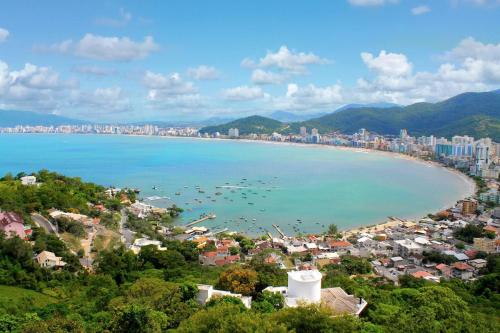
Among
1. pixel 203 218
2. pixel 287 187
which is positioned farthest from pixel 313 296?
pixel 287 187

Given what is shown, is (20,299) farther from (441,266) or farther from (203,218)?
(203,218)

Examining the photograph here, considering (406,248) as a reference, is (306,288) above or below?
above

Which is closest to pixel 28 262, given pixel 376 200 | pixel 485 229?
pixel 485 229

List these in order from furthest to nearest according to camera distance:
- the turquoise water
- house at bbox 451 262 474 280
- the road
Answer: the turquoise water, the road, house at bbox 451 262 474 280

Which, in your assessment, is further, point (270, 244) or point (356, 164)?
point (356, 164)

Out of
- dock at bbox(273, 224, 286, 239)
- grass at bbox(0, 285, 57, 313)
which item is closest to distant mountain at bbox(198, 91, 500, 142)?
dock at bbox(273, 224, 286, 239)

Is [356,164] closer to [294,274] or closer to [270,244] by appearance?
[270,244]

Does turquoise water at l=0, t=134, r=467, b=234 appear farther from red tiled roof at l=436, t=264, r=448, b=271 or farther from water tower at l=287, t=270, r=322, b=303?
water tower at l=287, t=270, r=322, b=303
